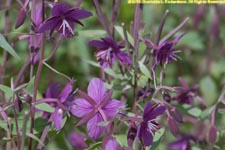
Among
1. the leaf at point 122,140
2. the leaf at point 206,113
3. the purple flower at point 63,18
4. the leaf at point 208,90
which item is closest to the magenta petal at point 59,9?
the purple flower at point 63,18

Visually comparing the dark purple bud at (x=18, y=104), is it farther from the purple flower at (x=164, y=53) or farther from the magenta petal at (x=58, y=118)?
the purple flower at (x=164, y=53)

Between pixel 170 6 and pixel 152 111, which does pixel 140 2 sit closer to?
pixel 152 111

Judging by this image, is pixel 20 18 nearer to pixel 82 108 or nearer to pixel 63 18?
pixel 63 18

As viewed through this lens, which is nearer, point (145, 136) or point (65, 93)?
point (145, 136)

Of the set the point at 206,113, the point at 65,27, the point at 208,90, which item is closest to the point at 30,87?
the point at 65,27

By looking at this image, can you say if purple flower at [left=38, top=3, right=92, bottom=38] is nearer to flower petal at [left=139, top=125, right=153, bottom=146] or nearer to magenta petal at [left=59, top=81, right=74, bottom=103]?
magenta petal at [left=59, top=81, right=74, bottom=103]

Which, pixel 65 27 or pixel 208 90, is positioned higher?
pixel 65 27

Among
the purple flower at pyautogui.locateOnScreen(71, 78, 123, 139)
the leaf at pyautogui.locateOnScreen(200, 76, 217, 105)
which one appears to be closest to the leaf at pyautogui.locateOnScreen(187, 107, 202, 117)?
the purple flower at pyautogui.locateOnScreen(71, 78, 123, 139)
